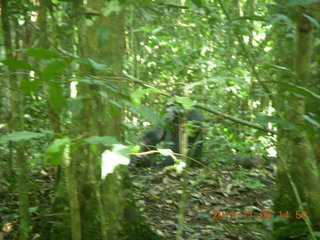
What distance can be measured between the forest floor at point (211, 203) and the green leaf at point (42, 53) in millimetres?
1981

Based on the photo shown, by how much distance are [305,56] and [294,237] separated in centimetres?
117

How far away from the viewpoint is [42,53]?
115 cm

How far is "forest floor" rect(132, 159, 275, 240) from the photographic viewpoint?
11.0ft

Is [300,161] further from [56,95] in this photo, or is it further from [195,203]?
[195,203]

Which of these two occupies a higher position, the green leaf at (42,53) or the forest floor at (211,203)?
the green leaf at (42,53)

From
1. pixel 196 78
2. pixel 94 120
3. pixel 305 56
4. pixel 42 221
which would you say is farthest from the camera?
pixel 196 78

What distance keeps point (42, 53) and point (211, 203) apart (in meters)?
3.46

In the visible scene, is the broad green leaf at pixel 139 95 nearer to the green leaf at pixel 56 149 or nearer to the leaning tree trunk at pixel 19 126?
the green leaf at pixel 56 149

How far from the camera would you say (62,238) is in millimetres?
2551

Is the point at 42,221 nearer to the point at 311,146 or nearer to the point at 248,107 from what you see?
the point at 311,146

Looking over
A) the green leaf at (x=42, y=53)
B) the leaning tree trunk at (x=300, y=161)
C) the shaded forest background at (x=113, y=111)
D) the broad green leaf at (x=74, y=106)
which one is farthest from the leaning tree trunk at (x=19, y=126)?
the leaning tree trunk at (x=300, y=161)

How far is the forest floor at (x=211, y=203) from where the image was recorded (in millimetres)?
3354

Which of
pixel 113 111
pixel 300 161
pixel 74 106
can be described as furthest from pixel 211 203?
pixel 74 106

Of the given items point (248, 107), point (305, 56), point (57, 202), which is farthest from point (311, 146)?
point (248, 107)
